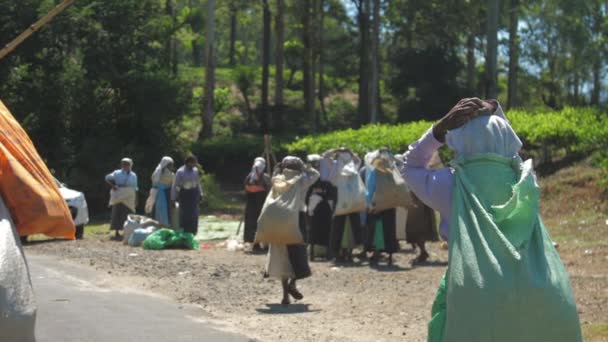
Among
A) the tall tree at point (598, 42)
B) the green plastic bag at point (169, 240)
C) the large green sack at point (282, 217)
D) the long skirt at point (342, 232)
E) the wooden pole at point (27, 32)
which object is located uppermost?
the tall tree at point (598, 42)

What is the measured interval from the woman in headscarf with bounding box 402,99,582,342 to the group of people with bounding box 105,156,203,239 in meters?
15.9

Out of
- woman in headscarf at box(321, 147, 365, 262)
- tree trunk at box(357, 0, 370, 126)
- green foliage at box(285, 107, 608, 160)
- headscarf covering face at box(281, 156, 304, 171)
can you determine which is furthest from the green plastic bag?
tree trunk at box(357, 0, 370, 126)

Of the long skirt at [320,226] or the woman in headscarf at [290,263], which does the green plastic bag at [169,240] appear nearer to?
the long skirt at [320,226]

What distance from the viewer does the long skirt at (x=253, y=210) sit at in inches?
784

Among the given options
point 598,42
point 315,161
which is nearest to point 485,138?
point 315,161

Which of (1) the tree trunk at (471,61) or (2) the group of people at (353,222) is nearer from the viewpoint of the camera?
(2) the group of people at (353,222)

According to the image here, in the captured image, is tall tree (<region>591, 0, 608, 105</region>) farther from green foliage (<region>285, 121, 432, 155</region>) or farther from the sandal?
the sandal

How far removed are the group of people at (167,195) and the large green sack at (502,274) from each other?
16.1 m

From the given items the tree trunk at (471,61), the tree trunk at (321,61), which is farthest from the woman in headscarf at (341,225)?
the tree trunk at (321,61)

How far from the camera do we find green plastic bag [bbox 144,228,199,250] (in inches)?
786

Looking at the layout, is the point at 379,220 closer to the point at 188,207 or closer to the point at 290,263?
the point at 290,263

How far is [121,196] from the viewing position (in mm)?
23094

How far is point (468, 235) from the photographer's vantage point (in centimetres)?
531

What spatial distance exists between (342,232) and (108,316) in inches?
271
